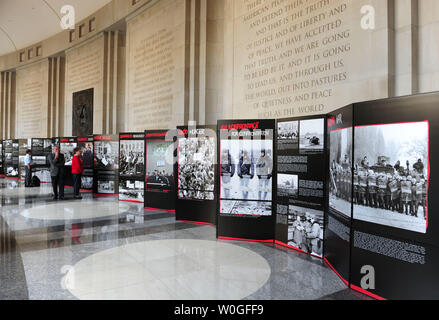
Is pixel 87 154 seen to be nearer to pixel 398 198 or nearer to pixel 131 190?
pixel 131 190

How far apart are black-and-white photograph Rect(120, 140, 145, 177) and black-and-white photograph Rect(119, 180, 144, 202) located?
31 centimetres

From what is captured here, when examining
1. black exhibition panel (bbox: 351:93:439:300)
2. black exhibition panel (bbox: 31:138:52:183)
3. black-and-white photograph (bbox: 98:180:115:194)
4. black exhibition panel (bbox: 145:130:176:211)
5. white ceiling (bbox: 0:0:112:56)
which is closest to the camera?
black exhibition panel (bbox: 351:93:439:300)

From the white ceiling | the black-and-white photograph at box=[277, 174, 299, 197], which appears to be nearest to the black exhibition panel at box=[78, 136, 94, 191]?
the white ceiling

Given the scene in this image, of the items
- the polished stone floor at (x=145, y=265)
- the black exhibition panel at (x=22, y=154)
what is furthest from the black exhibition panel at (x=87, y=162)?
the black exhibition panel at (x=22, y=154)

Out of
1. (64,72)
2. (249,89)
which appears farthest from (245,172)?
(64,72)

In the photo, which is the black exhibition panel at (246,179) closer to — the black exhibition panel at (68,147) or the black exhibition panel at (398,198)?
the black exhibition panel at (398,198)

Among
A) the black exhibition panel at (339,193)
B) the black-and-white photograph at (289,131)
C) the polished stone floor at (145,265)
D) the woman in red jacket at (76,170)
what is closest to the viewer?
the polished stone floor at (145,265)

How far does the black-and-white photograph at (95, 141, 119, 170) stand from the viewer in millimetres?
11734

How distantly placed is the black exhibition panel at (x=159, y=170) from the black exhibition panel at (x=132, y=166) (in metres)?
0.59

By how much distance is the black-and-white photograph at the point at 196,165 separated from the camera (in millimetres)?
7266

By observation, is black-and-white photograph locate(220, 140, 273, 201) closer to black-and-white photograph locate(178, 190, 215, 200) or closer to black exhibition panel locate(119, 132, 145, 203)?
black-and-white photograph locate(178, 190, 215, 200)

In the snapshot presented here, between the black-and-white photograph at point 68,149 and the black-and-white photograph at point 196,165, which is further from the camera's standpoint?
the black-and-white photograph at point 68,149

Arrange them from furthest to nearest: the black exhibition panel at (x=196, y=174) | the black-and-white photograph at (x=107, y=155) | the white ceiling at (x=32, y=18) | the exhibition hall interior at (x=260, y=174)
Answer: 1. the white ceiling at (x=32, y=18)
2. the black-and-white photograph at (x=107, y=155)
3. the black exhibition panel at (x=196, y=174)
4. the exhibition hall interior at (x=260, y=174)

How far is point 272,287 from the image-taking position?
3.78m
